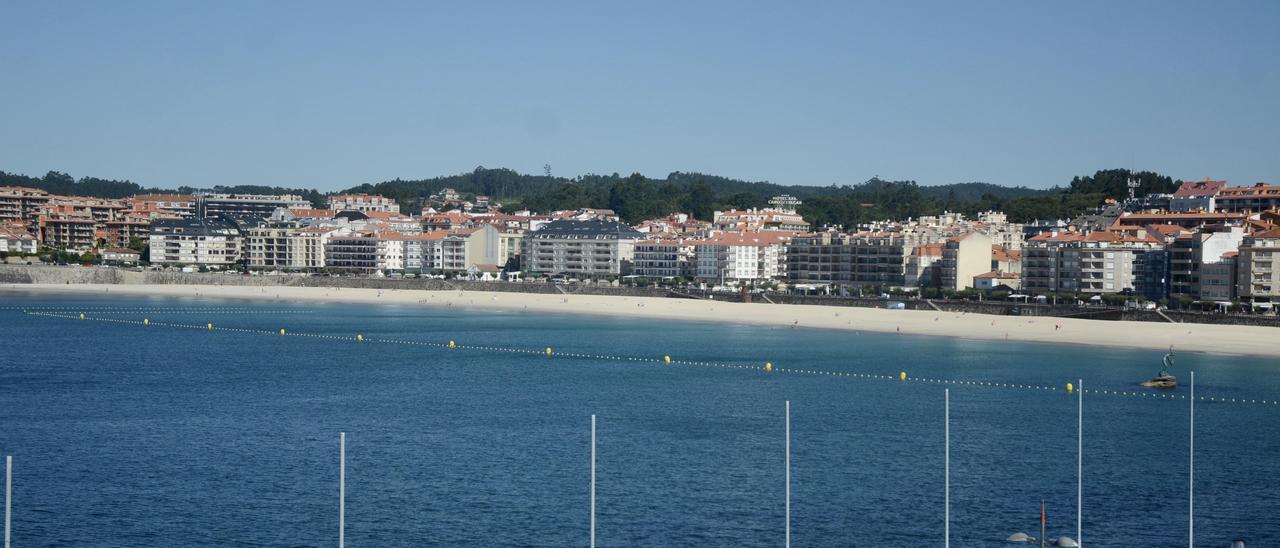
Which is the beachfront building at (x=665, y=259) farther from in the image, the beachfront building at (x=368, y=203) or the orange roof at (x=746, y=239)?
the beachfront building at (x=368, y=203)

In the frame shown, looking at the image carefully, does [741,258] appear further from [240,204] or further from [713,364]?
[240,204]

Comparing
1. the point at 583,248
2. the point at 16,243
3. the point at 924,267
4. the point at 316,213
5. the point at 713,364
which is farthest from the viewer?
the point at 316,213

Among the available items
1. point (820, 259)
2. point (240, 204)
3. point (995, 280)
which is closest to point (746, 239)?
point (820, 259)

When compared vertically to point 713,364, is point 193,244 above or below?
above

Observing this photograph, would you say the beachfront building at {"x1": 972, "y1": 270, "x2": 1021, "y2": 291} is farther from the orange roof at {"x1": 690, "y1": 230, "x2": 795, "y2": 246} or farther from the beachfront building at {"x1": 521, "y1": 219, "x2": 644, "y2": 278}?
the beachfront building at {"x1": 521, "y1": 219, "x2": 644, "y2": 278}

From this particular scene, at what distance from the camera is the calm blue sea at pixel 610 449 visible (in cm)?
2228

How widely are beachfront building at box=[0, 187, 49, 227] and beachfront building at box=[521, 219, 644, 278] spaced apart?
62.7m

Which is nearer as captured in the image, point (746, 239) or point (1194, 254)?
point (1194, 254)

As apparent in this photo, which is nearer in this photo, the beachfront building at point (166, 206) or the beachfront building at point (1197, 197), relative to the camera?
the beachfront building at point (1197, 197)

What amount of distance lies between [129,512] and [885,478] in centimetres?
1235

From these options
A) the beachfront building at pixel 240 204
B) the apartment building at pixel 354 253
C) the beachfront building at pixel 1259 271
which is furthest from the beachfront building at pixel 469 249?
the beachfront building at pixel 1259 271

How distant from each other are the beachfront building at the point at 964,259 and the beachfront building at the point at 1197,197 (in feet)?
45.9

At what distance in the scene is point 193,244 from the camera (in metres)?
120

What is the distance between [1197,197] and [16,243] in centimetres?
8870
